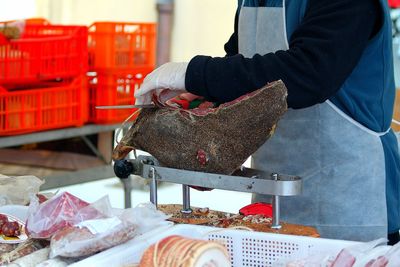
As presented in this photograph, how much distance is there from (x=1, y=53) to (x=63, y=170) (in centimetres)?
65

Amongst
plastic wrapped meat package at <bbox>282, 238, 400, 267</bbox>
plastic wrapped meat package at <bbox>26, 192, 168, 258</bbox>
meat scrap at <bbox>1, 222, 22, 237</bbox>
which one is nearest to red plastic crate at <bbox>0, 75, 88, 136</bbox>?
meat scrap at <bbox>1, 222, 22, 237</bbox>

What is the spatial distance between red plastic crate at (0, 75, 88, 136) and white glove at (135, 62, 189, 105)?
160 centimetres

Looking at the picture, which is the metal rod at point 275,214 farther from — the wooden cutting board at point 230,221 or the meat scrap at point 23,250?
the meat scrap at point 23,250

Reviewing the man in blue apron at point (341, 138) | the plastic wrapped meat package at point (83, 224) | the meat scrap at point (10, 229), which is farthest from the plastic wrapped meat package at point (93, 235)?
the man in blue apron at point (341, 138)

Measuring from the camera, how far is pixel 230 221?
1597 mm

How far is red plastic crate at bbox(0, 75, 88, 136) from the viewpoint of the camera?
10.2 ft

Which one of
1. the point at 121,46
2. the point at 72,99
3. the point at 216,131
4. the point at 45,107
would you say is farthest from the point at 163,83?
the point at 121,46

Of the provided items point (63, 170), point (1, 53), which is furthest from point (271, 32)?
point (63, 170)

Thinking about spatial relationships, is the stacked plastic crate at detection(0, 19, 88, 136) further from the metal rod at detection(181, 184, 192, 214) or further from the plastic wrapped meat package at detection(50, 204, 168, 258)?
the plastic wrapped meat package at detection(50, 204, 168, 258)

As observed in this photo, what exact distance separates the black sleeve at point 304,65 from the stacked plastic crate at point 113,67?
1909 millimetres

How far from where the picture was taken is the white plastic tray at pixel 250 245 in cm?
121

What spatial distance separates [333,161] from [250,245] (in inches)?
22.5

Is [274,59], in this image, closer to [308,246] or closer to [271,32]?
[271,32]

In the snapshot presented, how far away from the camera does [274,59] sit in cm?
158
